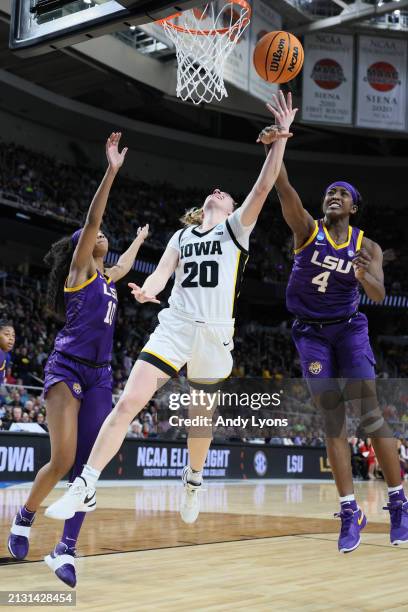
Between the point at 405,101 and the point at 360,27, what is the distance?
2.78 metres

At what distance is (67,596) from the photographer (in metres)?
4.64

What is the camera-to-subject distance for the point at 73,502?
4.71 metres

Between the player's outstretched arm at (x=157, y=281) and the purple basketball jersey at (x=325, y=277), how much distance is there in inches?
40.6

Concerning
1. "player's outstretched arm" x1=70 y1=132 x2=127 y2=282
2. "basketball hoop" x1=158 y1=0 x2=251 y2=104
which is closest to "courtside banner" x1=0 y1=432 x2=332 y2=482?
"basketball hoop" x1=158 y1=0 x2=251 y2=104

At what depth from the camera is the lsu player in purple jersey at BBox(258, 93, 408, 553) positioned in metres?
5.69

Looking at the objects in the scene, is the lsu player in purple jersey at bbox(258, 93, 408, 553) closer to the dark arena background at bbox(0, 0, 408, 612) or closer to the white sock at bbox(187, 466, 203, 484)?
the dark arena background at bbox(0, 0, 408, 612)

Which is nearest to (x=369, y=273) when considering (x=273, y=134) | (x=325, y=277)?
(x=325, y=277)

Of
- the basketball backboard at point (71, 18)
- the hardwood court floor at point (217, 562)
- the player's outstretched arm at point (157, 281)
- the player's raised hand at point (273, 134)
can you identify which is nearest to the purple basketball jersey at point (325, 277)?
the player's raised hand at point (273, 134)

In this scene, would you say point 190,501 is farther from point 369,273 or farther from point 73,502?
point 369,273

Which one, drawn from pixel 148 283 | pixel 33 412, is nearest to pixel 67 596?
pixel 148 283

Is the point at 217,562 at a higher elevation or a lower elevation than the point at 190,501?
lower

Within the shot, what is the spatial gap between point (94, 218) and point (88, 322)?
0.75 metres

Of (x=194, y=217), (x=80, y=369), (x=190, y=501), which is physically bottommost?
(x=190, y=501)

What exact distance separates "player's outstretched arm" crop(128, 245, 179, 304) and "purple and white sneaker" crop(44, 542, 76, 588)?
1637 millimetres
